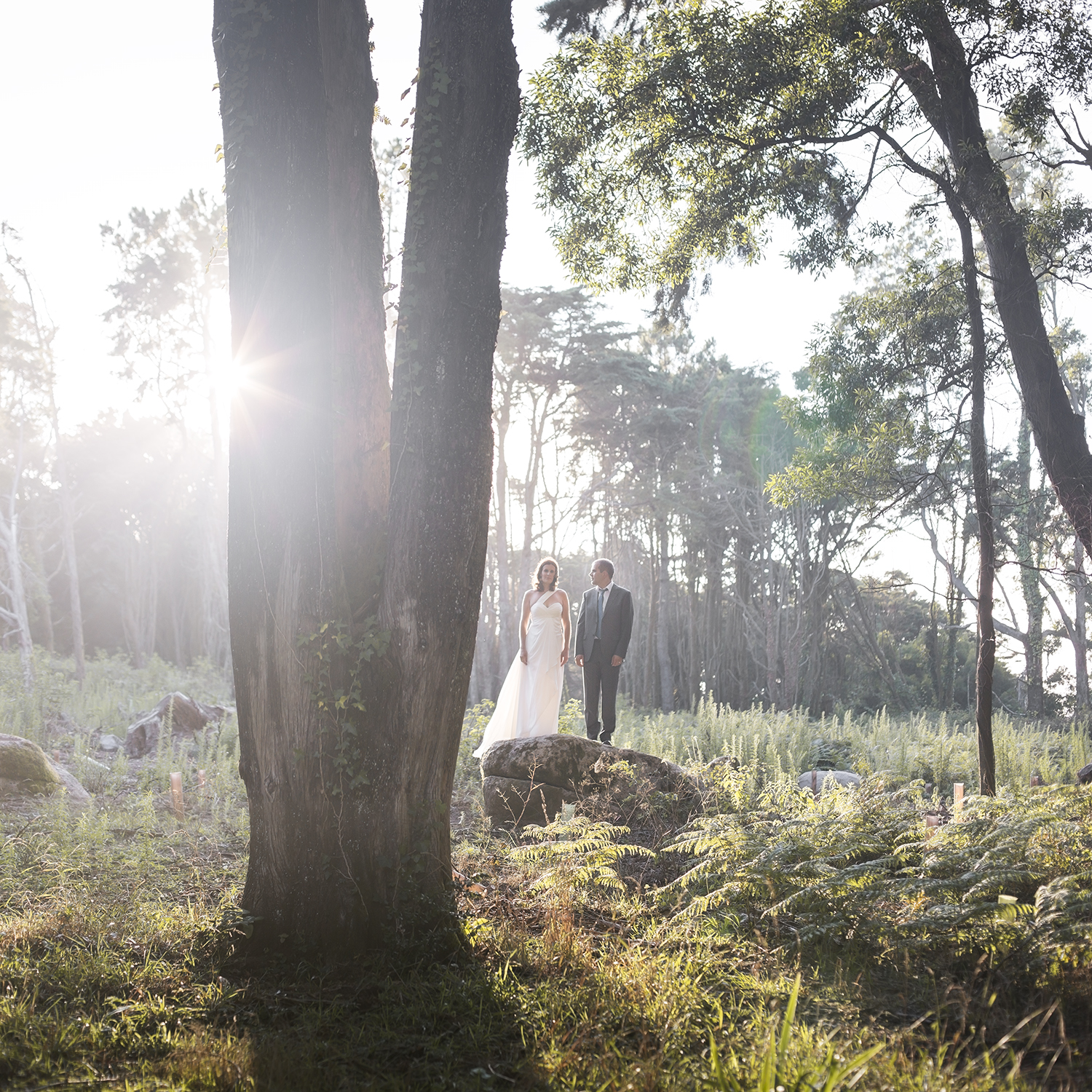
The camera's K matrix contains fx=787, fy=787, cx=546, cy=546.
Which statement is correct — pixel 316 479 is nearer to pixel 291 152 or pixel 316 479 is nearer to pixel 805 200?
pixel 291 152

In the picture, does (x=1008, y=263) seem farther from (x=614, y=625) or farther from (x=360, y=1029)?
(x=360, y=1029)

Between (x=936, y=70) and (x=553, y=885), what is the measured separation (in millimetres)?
7592

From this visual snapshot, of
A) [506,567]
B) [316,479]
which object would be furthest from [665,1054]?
[506,567]

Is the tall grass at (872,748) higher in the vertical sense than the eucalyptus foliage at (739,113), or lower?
lower

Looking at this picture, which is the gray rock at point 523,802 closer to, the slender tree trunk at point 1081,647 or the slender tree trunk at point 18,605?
the slender tree trunk at point 18,605

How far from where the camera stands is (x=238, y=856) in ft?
17.5

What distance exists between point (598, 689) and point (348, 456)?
5.79 m

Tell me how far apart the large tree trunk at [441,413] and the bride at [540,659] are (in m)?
4.61

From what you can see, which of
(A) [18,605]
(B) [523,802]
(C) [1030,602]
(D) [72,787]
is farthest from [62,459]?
(C) [1030,602]

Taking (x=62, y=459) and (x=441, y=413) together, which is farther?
(x=62, y=459)

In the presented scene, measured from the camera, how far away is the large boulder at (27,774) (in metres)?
7.23

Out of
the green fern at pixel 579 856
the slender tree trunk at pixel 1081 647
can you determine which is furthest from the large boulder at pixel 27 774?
the slender tree trunk at pixel 1081 647

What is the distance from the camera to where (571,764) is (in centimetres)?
619

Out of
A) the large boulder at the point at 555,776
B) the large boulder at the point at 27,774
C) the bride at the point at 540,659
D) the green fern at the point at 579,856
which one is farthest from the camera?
the bride at the point at 540,659
